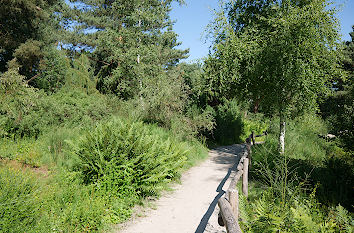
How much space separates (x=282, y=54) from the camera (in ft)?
32.0

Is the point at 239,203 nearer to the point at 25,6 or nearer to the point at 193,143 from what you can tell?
the point at 193,143

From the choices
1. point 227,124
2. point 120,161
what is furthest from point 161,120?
point 227,124

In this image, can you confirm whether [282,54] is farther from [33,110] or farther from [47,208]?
[33,110]

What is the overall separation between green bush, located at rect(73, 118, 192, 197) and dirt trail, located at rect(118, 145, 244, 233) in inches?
24.1

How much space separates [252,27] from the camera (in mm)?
11367

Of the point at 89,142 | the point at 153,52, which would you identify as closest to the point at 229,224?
the point at 89,142

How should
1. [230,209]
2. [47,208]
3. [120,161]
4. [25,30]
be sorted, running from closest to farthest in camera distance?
[230,209]
[47,208]
[120,161]
[25,30]

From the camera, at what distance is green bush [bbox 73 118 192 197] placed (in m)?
5.81

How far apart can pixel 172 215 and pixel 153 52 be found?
16459 millimetres

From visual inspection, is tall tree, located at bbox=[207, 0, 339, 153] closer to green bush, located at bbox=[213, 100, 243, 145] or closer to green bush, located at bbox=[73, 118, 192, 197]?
green bush, located at bbox=[213, 100, 243, 145]

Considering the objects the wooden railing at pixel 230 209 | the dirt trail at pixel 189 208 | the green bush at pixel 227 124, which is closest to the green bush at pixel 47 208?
the dirt trail at pixel 189 208

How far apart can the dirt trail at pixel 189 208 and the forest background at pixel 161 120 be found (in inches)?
17.3

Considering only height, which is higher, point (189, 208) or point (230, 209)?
point (230, 209)

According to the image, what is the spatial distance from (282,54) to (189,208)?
7323mm
